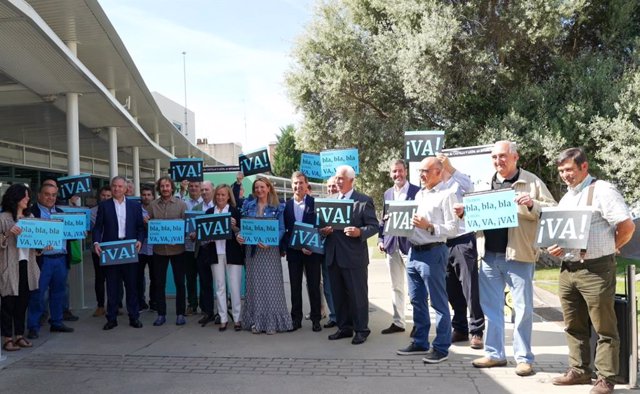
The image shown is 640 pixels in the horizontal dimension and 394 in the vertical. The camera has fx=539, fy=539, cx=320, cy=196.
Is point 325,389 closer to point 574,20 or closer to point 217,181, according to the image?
point 217,181

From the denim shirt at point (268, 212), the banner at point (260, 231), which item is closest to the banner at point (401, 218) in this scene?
the banner at point (260, 231)

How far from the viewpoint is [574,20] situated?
13359mm

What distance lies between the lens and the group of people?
14.9 ft

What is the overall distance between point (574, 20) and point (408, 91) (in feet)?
14.7

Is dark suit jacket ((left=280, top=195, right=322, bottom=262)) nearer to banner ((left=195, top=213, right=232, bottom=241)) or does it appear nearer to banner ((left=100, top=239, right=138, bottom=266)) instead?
banner ((left=195, top=213, right=232, bottom=241))

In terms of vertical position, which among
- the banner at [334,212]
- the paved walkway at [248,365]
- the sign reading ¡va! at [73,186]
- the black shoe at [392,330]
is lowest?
the paved walkway at [248,365]

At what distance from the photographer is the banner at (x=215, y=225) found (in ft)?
23.0

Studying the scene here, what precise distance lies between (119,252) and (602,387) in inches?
228

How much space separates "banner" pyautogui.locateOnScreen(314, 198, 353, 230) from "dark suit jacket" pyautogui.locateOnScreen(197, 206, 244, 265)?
4.92 ft

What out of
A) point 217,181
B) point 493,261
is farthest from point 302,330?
point 217,181

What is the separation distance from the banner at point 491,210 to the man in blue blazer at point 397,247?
1.75 meters

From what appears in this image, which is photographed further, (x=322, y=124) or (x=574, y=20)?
(x=322, y=124)

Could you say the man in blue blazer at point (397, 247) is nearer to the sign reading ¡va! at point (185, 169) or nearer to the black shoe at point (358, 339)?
the black shoe at point (358, 339)

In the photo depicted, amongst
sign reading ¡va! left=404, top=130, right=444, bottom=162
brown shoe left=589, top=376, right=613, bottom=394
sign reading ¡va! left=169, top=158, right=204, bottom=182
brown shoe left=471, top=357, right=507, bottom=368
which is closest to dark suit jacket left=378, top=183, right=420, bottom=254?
sign reading ¡va! left=404, top=130, right=444, bottom=162
